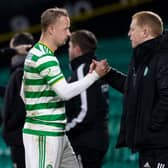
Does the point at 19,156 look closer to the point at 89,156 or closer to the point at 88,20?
the point at 89,156

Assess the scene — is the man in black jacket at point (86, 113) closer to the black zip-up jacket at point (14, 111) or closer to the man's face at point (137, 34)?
the black zip-up jacket at point (14, 111)

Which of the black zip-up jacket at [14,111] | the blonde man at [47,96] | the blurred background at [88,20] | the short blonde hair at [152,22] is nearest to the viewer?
the blonde man at [47,96]

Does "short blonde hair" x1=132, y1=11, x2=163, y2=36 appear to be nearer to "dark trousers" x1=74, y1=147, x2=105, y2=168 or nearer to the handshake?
the handshake

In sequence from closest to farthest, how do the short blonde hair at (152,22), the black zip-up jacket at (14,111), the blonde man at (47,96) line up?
the blonde man at (47,96) → the short blonde hair at (152,22) → the black zip-up jacket at (14,111)

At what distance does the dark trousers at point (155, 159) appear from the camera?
5.68 meters

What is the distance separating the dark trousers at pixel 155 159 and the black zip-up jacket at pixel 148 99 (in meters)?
0.04

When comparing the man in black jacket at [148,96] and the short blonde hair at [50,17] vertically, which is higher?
the short blonde hair at [50,17]

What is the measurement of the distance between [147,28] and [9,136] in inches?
76.4

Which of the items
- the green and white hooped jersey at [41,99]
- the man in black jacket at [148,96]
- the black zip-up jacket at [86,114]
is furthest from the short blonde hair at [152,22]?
the black zip-up jacket at [86,114]

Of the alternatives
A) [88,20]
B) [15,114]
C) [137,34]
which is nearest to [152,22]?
[137,34]

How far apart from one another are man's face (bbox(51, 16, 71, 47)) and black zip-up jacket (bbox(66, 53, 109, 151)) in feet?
3.61

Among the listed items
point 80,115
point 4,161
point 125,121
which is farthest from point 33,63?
point 4,161

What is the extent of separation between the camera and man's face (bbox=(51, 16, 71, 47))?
19.4ft

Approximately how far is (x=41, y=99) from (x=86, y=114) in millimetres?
1173
